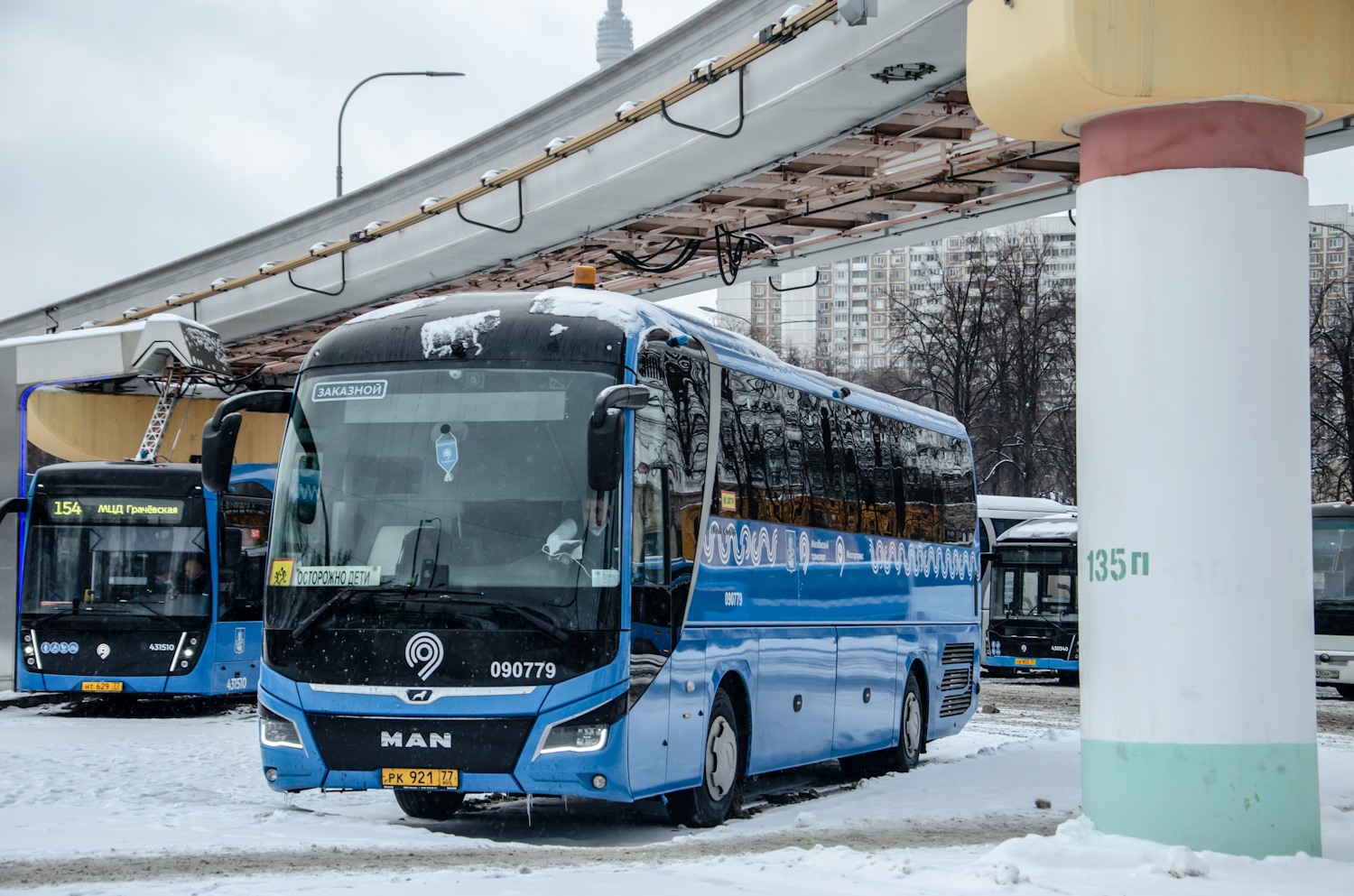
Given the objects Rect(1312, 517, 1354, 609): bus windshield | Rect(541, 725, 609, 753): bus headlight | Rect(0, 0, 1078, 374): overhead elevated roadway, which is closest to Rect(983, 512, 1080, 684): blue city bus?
Rect(1312, 517, 1354, 609): bus windshield

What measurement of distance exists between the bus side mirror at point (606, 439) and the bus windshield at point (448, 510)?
39 centimetres

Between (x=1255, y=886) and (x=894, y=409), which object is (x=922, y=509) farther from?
(x=1255, y=886)

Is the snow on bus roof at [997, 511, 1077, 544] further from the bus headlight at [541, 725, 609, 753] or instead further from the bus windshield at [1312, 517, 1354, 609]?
the bus headlight at [541, 725, 609, 753]

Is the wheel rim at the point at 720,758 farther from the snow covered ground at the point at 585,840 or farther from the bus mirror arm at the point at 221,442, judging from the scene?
the bus mirror arm at the point at 221,442

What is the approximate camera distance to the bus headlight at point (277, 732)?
35.7ft

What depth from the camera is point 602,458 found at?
10.1m

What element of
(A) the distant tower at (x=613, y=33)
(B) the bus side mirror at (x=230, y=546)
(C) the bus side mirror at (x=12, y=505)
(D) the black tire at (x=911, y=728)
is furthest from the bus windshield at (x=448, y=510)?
(A) the distant tower at (x=613, y=33)

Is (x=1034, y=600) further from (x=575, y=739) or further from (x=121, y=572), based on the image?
(x=575, y=739)

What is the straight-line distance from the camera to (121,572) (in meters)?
21.0

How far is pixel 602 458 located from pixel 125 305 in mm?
21788

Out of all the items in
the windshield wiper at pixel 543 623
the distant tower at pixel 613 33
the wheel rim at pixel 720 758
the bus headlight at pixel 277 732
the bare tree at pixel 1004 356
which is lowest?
the wheel rim at pixel 720 758

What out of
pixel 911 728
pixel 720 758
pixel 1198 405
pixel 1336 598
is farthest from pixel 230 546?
pixel 1336 598

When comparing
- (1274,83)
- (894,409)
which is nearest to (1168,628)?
(1274,83)

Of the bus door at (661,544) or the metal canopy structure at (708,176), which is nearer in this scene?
the bus door at (661,544)
